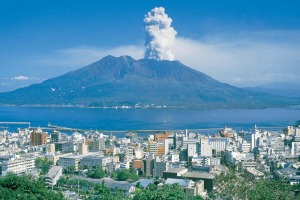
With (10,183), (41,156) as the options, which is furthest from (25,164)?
(10,183)

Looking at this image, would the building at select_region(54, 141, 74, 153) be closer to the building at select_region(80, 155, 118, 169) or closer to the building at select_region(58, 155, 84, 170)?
the building at select_region(58, 155, 84, 170)

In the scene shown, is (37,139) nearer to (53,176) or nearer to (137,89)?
(53,176)

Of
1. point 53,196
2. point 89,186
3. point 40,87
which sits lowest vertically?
point 89,186

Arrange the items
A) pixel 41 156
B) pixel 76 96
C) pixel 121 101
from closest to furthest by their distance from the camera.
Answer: pixel 41 156
pixel 121 101
pixel 76 96

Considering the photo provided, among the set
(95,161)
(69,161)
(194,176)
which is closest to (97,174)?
(95,161)

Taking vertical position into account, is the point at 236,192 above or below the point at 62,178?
above

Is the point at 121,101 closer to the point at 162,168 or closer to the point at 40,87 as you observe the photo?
the point at 40,87
